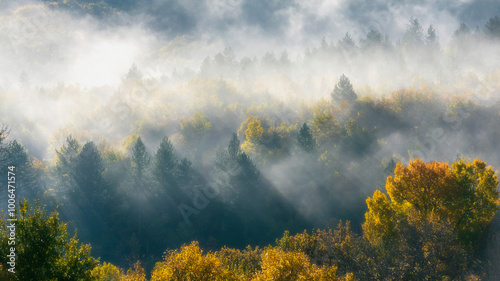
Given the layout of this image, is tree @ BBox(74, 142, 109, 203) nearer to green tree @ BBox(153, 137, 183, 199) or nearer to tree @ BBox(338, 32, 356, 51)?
green tree @ BBox(153, 137, 183, 199)

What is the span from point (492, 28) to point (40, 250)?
489 ft

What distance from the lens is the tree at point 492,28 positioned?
11512 centimetres

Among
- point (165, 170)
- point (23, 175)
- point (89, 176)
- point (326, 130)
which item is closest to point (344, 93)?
point (326, 130)

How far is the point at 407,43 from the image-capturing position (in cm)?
13738

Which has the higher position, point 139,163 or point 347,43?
point 347,43

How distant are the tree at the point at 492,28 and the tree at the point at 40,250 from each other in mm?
145823

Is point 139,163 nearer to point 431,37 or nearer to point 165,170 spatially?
point 165,170

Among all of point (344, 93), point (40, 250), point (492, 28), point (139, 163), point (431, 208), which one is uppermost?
point (492, 28)

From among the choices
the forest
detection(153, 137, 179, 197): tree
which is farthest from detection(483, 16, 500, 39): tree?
detection(153, 137, 179, 197): tree

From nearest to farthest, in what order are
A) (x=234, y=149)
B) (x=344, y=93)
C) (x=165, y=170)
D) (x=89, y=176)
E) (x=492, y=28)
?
(x=89, y=176) < (x=165, y=170) < (x=234, y=149) < (x=344, y=93) < (x=492, y=28)

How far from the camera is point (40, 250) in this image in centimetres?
1738

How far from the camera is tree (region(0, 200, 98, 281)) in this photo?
16875mm

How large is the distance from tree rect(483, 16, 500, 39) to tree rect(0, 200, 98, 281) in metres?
146

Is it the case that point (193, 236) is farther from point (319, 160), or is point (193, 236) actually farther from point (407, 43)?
point (407, 43)
